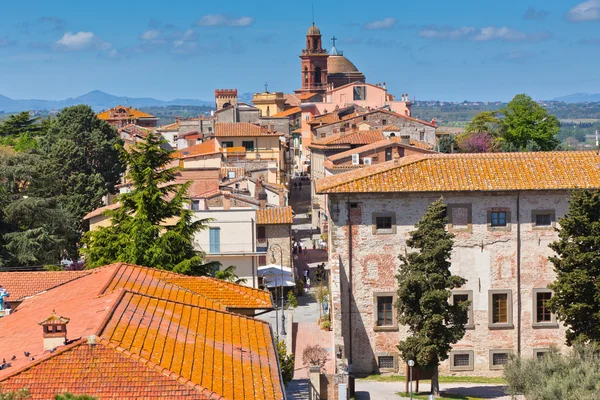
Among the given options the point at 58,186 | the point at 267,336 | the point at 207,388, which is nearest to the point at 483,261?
the point at 267,336

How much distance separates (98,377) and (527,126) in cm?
7816

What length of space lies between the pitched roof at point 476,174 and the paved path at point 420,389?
625 centimetres

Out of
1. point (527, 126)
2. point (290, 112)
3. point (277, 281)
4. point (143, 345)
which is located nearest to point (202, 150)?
point (527, 126)

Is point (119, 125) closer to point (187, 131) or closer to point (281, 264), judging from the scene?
point (187, 131)

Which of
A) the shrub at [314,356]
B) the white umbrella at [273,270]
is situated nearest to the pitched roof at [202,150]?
the white umbrella at [273,270]

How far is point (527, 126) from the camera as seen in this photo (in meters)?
89.8

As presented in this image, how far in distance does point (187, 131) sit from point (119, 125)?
26268 mm

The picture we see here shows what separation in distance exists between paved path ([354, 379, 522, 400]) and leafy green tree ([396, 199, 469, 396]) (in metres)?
1.46

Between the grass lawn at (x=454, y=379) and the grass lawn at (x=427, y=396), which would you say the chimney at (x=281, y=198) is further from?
the grass lawn at (x=427, y=396)

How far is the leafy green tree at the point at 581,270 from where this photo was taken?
1213 inches

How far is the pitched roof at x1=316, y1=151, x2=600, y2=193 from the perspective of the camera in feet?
112

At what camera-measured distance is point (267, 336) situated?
21.3 meters

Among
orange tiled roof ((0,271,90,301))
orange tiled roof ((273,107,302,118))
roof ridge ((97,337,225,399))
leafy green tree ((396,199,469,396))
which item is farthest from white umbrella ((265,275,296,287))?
orange tiled roof ((273,107,302,118))

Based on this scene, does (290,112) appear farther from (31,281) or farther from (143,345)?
(143,345)
